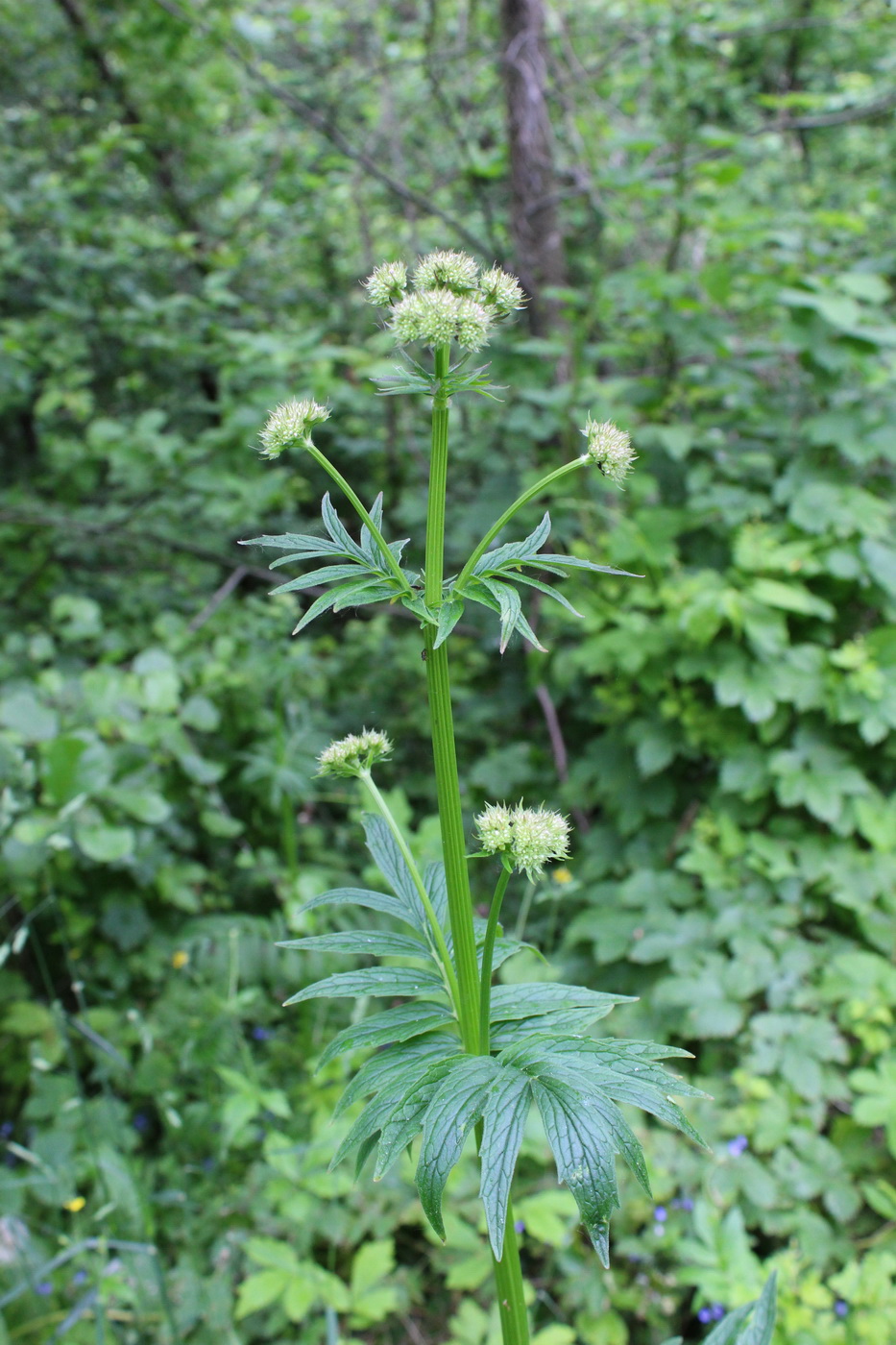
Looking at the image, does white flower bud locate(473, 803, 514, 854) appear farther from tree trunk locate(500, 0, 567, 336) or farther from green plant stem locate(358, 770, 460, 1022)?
tree trunk locate(500, 0, 567, 336)

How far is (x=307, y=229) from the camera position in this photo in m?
5.64

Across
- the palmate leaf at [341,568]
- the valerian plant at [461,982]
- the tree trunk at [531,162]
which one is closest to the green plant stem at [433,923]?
the valerian plant at [461,982]

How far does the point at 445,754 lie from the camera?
86 cm

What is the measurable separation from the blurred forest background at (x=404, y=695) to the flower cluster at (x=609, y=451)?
4.99 ft

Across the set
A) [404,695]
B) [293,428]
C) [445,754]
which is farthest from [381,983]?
[404,695]

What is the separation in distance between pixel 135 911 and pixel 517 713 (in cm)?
205

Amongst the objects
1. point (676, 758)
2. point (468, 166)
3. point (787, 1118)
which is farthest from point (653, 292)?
point (787, 1118)

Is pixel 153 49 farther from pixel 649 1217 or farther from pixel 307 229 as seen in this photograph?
pixel 649 1217

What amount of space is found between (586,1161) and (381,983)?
305 millimetres

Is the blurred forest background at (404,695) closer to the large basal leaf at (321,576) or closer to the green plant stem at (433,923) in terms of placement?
the green plant stem at (433,923)

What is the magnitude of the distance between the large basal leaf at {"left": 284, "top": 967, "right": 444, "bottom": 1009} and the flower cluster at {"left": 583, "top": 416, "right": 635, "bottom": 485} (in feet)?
1.90

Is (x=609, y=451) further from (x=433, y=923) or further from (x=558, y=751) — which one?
(x=558, y=751)

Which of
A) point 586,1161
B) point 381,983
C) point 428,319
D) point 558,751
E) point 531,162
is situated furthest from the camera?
point 531,162

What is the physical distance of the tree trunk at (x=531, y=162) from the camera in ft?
13.3
